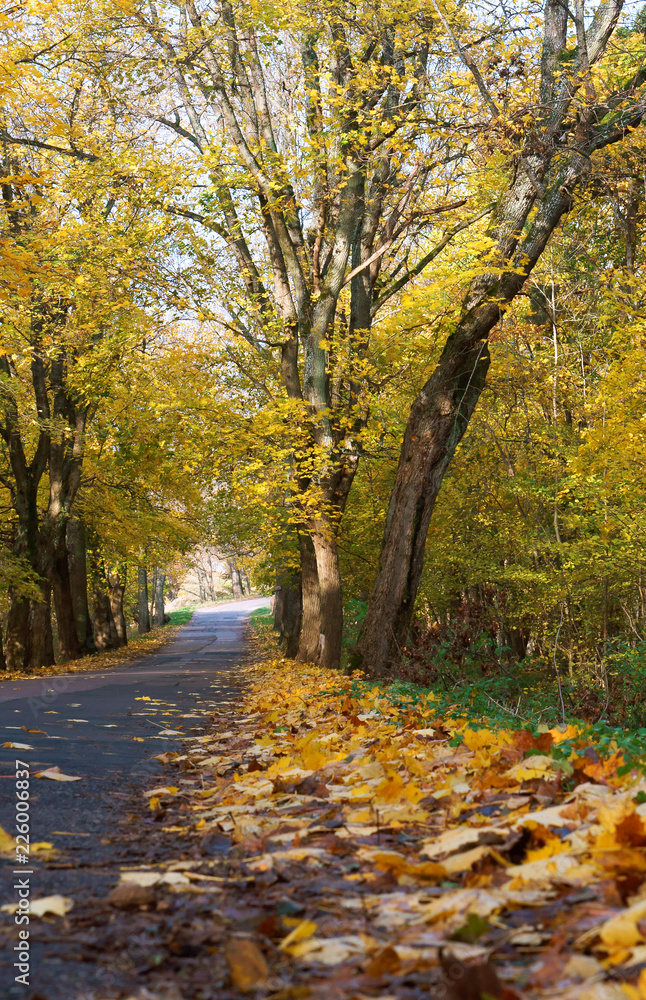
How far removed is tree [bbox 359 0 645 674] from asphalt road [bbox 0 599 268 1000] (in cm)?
284

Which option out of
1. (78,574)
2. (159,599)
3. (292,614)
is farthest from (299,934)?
(159,599)

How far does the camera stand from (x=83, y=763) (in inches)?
189

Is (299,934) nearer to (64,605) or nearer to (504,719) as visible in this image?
(504,719)

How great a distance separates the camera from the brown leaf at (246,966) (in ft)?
5.53

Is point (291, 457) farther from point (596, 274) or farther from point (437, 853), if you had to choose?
point (437, 853)

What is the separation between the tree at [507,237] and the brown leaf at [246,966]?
812 cm

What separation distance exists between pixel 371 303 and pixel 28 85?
6.77 m

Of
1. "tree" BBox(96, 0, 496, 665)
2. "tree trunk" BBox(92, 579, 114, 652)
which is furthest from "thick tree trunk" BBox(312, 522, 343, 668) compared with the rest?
"tree trunk" BBox(92, 579, 114, 652)

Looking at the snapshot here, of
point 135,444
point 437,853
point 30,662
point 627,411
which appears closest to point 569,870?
point 437,853

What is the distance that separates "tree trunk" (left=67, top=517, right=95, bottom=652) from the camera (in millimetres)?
22453

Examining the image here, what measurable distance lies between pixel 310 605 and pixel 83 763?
8.96 meters

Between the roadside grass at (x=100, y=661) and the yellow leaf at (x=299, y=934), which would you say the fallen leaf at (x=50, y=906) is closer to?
the yellow leaf at (x=299, y=934)

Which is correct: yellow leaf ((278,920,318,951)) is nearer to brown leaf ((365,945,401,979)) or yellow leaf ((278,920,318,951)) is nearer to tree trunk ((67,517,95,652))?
brown leaf ((365,945,401,979))

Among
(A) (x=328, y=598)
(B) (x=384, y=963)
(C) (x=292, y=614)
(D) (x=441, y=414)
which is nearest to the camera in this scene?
(B) (x=384, y=963)
